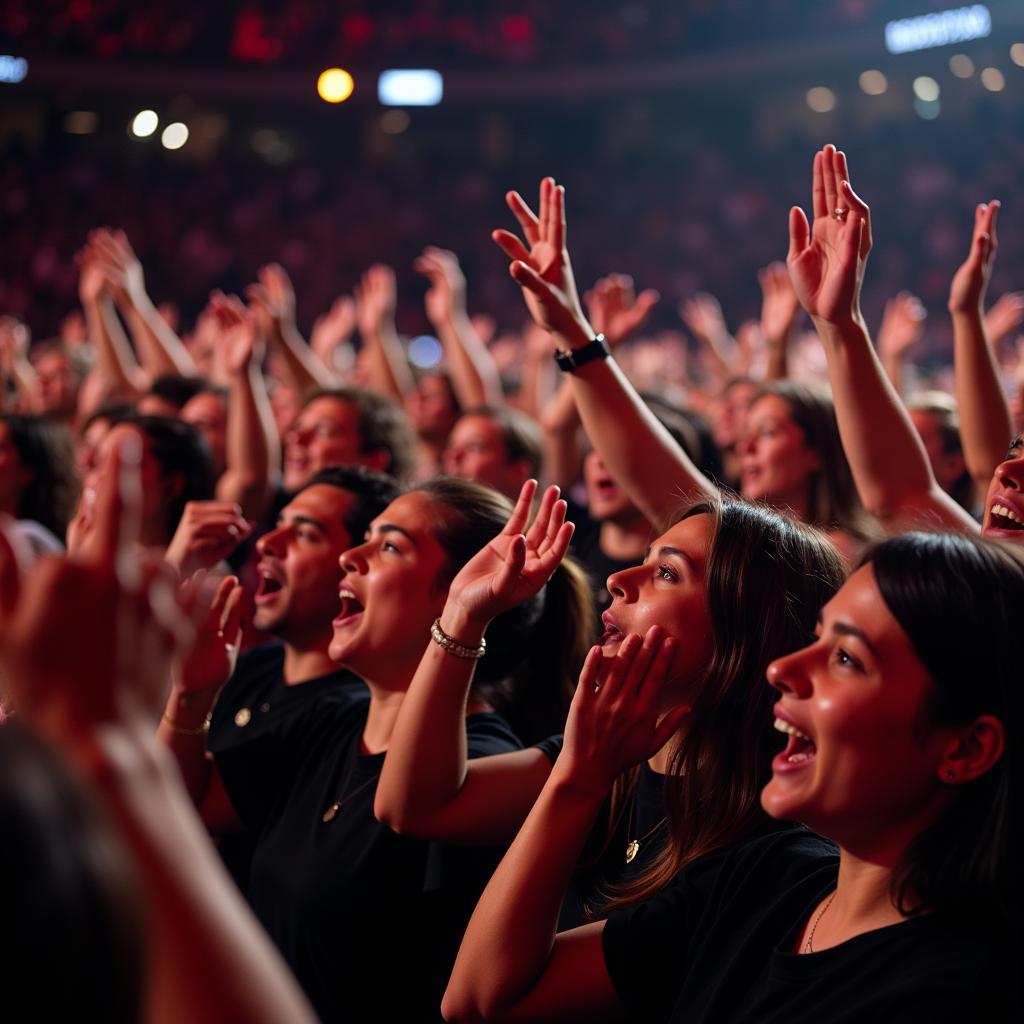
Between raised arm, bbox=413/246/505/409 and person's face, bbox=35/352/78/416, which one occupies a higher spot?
person's face, bbox=35/352/78/416

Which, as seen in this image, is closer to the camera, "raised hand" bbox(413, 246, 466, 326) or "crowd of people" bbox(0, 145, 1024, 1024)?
"crowd of people" bbox(0, 145, 1024, 1024)

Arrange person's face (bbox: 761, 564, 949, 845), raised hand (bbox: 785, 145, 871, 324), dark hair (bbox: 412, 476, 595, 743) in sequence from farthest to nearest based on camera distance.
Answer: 1. dark hair (bbox: 412, 476, 595, 743)
2. raised hand (bbox: 785, 145, 871, 324)
3. person's face (bbox: 761, 564, 949, 845)

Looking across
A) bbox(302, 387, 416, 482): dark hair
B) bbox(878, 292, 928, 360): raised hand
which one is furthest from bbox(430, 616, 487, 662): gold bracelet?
bbox(878, 292, 928, 360): raised hand

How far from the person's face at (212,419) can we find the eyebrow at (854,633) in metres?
3.12

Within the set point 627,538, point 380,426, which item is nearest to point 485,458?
point 380,426

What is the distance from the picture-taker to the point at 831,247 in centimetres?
217

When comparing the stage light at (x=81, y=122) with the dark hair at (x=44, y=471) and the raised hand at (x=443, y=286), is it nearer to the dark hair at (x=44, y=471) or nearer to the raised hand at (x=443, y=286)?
the raised hand at (x=443, y=286)

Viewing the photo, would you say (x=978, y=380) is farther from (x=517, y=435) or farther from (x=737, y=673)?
(x=517, y=435)

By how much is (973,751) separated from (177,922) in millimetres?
858

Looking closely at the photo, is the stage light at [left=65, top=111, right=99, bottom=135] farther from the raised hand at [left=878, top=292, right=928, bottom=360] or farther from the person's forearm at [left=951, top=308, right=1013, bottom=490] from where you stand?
the person's forearm at [left=951, top=308, right=1013, bottom=490]

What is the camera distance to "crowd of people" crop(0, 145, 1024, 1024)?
75 centimetres

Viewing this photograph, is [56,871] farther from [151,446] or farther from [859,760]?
[151,446]

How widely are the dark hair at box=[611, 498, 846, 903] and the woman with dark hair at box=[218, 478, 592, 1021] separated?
25cm

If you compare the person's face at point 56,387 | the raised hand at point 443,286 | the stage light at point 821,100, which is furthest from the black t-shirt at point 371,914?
the stage light at point 821,100
